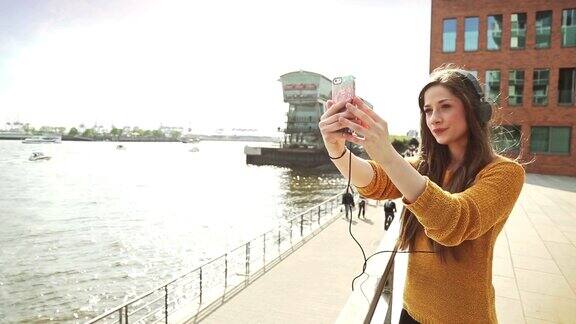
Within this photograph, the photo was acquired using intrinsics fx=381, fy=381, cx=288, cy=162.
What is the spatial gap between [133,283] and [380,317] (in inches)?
667

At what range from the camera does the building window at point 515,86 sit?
92.8ft

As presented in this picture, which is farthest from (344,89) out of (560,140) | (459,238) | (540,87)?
(540,87)

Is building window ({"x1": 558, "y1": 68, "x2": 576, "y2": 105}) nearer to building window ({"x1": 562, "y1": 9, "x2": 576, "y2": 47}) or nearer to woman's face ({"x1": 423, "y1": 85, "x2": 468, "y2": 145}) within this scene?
building window ({"x1": 562, "y1": 9, "x2": 576, "y2": 47})

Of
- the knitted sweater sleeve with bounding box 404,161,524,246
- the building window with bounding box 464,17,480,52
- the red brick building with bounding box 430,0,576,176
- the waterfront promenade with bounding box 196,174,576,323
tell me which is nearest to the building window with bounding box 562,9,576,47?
the red brick building with bounding box 430,0,576,176

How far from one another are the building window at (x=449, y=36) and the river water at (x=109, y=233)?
58.4 ft

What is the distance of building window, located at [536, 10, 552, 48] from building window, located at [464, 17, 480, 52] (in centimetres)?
407

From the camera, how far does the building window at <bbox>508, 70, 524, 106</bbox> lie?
1114 inches

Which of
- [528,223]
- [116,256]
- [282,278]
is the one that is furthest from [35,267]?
[528,223]

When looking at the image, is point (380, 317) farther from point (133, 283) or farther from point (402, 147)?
point (402, 147)

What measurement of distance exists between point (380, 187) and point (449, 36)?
32.1 m

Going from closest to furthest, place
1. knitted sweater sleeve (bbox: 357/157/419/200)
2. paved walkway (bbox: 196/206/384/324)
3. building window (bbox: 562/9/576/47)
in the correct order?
knitted sweater sleeve (bbox: 357/157/419/200)
paved walkway (bbox: 196/206/384/324)
building window (bbox: 562/9/576/47)

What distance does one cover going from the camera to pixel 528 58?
28.1 metres

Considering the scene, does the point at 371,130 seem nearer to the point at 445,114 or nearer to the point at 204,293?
the point at 445,114

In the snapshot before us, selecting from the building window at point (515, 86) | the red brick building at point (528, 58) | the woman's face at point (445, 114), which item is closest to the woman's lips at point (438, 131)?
the woman's face at point (445, 114)
